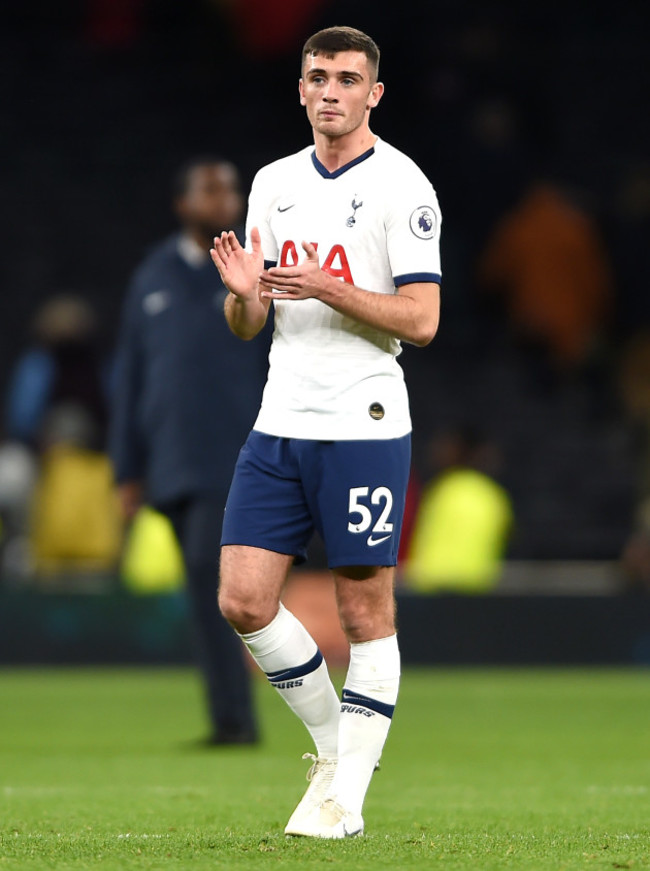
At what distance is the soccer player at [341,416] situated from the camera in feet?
15.4

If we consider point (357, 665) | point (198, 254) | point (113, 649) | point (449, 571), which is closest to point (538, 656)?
point (449, 571)

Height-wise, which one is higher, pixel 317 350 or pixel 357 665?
pixel 317 350

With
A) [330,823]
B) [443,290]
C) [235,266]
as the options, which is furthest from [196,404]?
[443,290]

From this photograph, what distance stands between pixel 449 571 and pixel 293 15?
6.89m

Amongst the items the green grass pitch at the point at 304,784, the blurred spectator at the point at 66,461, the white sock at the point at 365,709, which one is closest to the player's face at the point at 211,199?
the green grass pitch at the point at 304,784

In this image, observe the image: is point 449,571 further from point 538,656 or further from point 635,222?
point 635,222

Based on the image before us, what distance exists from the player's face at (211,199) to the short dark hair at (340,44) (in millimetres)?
2617

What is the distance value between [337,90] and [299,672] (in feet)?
5.18

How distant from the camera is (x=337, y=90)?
4699mm

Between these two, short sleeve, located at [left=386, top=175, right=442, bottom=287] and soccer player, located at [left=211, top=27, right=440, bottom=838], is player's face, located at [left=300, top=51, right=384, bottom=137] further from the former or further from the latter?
short sleeve, located at [left=386, top=175, right=442, bottom=287]

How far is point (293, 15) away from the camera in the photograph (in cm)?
1659

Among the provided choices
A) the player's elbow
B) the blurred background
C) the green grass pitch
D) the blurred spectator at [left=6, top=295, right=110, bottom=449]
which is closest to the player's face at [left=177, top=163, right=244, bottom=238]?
the green grass pitch

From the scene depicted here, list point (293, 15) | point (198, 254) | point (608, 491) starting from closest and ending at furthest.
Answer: point (198, 254) < point (608, 491) < point (293, 15)

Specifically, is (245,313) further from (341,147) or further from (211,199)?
(211,199)
